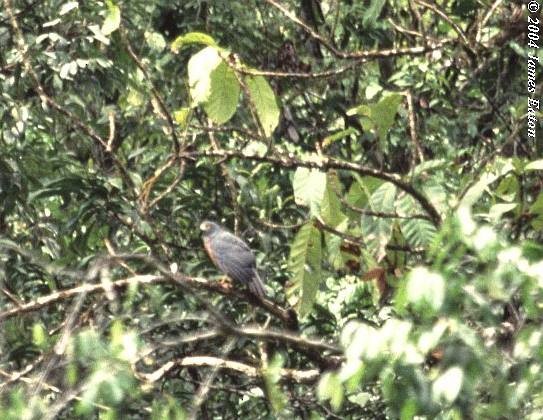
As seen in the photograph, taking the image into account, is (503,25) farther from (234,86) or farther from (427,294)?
(427,294)

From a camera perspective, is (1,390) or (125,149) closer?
(1,390)

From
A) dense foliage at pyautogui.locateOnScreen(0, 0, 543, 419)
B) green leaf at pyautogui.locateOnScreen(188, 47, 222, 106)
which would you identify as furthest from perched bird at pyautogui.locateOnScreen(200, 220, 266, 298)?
green leaf at pyautogui.locateOnScreen(188, 47, 222, 106)

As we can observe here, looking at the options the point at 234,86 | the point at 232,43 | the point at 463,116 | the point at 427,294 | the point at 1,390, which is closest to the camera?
the point at 427,294

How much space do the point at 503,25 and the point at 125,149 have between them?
118 inches

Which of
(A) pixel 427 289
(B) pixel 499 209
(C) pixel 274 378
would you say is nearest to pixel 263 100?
(B) pixel 499 209

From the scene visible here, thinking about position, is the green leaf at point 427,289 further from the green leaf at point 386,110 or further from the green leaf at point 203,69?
the green leaf at point 386,110

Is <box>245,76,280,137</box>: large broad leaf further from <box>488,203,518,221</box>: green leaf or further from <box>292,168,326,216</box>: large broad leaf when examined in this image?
<box>488,203,518,221</box>: green leaf

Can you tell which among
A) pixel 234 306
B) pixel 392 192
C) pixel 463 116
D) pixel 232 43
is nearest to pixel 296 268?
pixel 392 192

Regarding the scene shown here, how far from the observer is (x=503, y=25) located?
5.88m

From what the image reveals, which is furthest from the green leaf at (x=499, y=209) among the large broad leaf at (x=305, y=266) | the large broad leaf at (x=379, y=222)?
the large broad leaf at (x=305, y=266)

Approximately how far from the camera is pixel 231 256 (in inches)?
250

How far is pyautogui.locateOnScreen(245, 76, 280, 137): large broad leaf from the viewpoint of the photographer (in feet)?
13.7

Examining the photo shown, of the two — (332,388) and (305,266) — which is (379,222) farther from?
(332,388)

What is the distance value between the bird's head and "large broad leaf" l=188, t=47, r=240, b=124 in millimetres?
2414
